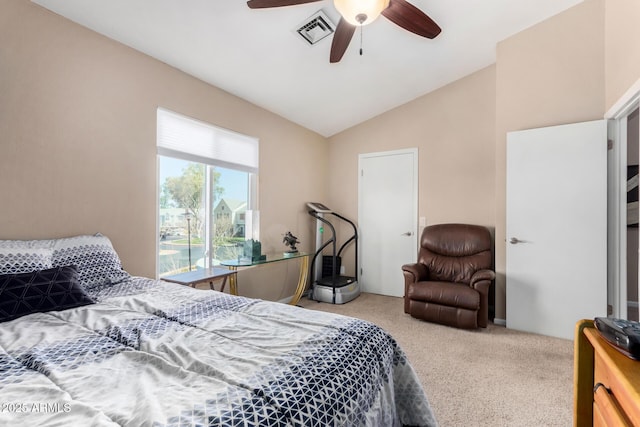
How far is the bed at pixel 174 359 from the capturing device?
2.52ft

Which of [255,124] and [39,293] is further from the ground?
[255,124]

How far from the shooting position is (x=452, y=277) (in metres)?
3.55

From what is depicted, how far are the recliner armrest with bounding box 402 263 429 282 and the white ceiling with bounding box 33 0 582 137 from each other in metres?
2.27

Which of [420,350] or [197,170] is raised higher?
[197,170]

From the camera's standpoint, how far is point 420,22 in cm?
192

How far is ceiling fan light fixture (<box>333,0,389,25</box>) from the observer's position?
1.61 m

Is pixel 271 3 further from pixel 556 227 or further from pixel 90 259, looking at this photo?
pixel 556 227

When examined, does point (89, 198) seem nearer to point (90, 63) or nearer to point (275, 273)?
point (90, 63)

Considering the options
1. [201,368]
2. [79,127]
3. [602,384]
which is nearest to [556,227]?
[602,384]

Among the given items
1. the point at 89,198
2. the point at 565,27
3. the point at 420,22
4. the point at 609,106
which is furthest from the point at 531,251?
the point at 89,198

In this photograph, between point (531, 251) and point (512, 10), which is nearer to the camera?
point (512, 10)

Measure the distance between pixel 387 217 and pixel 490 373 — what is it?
2545mm

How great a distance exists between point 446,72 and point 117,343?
417cm

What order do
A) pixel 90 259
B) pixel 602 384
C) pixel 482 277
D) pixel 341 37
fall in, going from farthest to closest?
pixel 482 277, pixel 341 37, pixel 90 259, pixel 602 384
